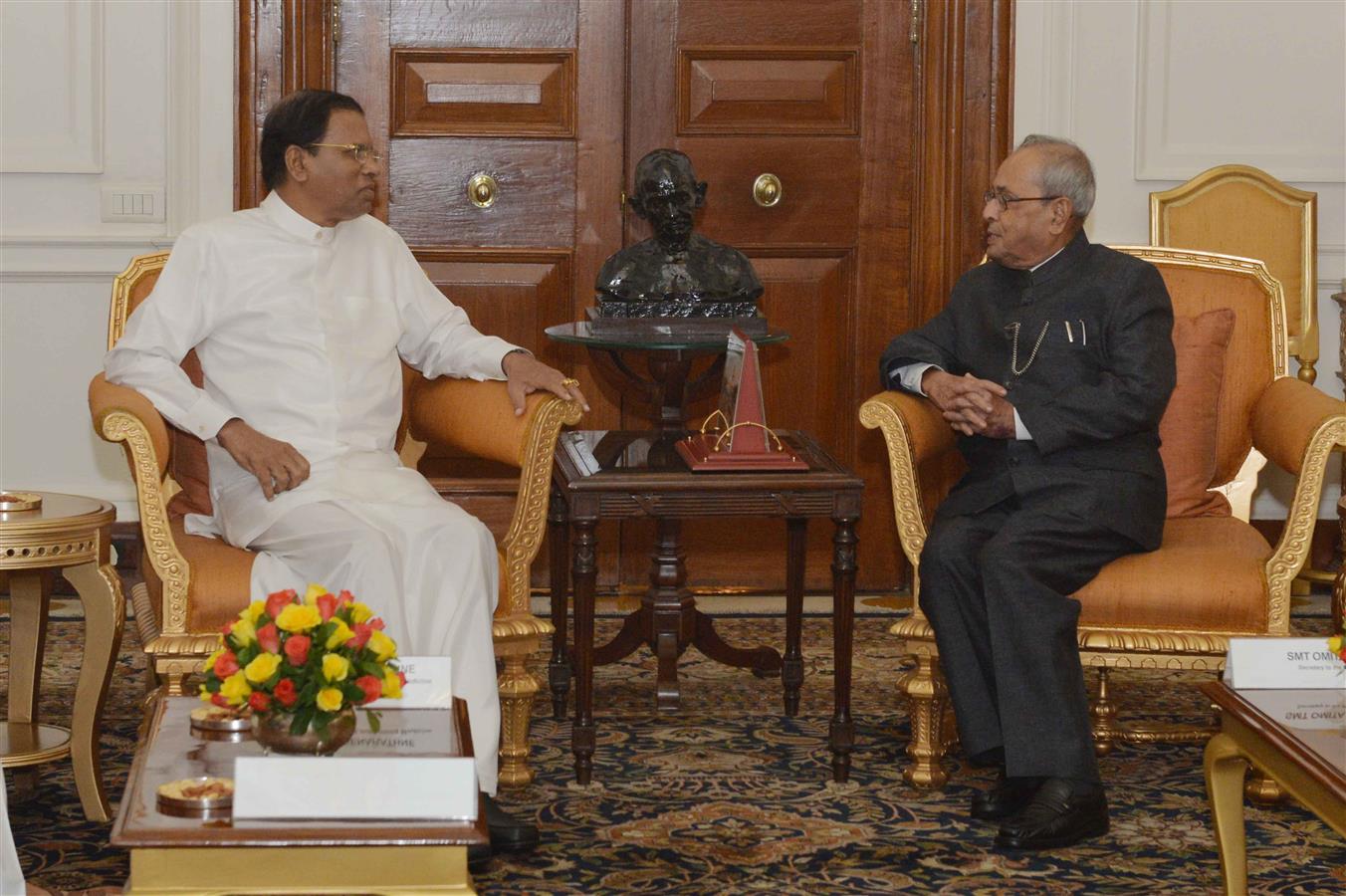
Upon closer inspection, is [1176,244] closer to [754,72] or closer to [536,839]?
[754,72]

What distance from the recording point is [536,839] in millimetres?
3240

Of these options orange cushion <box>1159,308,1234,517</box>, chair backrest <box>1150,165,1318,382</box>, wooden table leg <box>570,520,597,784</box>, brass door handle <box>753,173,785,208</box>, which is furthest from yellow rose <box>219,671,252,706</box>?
chair backrest <box>1150,165,1318,382</box>

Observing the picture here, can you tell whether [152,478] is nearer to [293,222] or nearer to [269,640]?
[293,222]

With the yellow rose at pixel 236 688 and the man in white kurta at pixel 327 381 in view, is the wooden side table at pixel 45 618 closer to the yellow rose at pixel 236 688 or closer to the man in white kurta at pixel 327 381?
the man in white kurta at pixel 327 381

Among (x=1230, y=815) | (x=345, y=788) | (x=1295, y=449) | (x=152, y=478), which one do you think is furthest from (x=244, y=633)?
(x=1295, y=449)

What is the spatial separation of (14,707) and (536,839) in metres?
1.14

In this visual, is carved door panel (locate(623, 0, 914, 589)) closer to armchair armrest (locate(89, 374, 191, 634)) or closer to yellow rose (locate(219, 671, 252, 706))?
armchair armrest (locate(89, 374, 191, 634))

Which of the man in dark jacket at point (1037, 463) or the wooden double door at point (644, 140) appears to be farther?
the wooden double door at point (644, 140)

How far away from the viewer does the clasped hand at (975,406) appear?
11.9 ft

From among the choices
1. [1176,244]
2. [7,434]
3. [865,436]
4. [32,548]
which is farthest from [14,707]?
[1176,244]

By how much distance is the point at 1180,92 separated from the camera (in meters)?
5.31

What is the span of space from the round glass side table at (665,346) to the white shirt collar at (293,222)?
2.00 feet

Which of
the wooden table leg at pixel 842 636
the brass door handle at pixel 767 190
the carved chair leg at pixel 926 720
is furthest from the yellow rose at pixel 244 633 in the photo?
the brass door handle at pixel 767 190

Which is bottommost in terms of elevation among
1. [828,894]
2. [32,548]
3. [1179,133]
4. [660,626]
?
[828,894]
